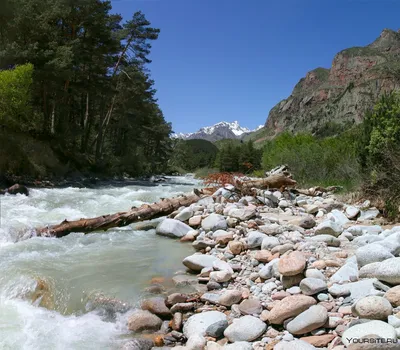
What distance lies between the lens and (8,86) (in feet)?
51.6

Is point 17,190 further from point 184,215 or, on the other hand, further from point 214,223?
point 214,223

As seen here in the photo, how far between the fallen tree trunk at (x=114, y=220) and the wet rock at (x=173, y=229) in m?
0.71

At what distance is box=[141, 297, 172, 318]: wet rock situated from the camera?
11.5 feet

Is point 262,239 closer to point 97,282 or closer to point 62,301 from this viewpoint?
point 97,282

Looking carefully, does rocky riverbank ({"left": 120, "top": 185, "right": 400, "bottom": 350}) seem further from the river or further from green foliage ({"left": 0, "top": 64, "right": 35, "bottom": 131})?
green foliage ({"left": 0, "top": 64, "right": 35, "bottom": 131})

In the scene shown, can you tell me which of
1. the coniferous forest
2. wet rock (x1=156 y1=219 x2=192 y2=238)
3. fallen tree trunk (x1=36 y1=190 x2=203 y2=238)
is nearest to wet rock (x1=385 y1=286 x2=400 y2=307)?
wet rock (x1=156 y1=219 x2=192 y2=238)

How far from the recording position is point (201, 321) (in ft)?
10.5

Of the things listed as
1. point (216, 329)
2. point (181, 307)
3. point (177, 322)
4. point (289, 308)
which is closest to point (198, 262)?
point (181, 307)

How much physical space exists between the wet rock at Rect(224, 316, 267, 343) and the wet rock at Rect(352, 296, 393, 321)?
33.2 inches

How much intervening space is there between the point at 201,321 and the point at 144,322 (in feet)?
2.03

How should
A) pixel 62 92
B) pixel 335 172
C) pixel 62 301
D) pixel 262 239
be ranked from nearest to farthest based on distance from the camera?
pixel 62 301 → pixel 262 239 → pixel 335 172 → pixel 62 92

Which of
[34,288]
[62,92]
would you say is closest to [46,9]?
[62,92]

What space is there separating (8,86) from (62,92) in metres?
6.28

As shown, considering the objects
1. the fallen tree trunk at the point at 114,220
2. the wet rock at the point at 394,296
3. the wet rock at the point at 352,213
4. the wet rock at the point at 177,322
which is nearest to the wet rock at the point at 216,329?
the wet rock at the point at 177,322
